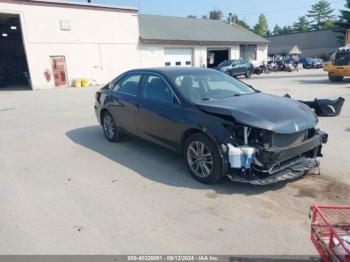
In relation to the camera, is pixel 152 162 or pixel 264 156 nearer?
pixel 264 156

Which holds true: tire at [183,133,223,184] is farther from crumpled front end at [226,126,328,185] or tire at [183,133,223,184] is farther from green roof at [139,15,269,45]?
green roof at [139,15,269,45]

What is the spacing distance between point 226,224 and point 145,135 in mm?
2569

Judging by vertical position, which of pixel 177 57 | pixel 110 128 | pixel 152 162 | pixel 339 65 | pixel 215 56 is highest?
pixel 177 57

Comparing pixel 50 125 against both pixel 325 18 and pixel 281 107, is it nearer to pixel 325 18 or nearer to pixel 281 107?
pixel 281 107

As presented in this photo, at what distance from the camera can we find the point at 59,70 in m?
23.0

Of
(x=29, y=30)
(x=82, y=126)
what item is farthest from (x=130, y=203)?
(x=29, y=30)

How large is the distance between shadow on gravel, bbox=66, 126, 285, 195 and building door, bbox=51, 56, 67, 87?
16659 mm

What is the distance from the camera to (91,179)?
4.89 meters

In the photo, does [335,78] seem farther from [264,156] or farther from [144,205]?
[144,205]

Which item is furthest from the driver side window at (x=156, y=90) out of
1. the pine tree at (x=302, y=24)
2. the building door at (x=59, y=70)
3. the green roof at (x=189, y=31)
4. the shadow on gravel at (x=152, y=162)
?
the pine tree at (x=302, y=24)

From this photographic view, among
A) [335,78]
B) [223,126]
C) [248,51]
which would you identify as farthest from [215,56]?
[223,126]

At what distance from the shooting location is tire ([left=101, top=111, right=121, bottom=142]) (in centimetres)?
669

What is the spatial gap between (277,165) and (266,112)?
2.31 ft

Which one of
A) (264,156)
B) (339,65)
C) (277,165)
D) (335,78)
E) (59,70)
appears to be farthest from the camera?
(59,70)
